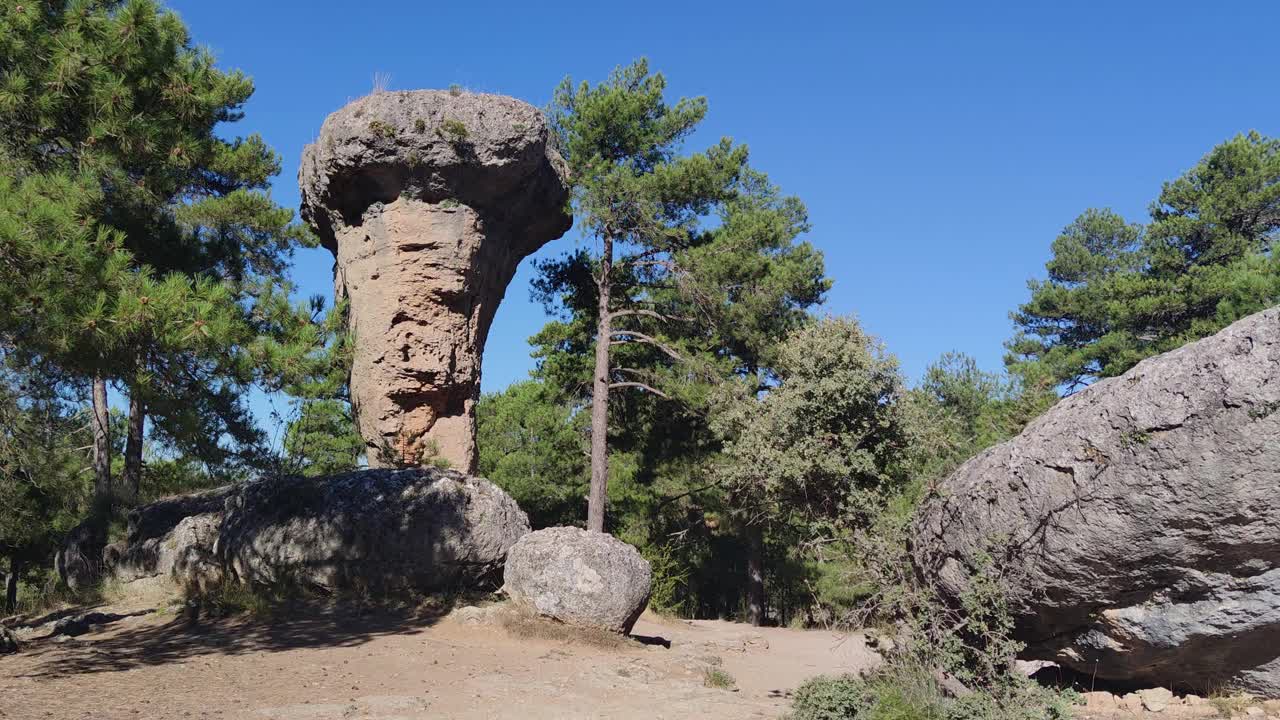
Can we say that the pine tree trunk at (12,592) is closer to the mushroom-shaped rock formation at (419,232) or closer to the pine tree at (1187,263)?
the mushroom-shaped rock formation at (419,232)

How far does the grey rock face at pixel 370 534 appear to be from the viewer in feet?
42.8

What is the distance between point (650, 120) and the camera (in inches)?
828

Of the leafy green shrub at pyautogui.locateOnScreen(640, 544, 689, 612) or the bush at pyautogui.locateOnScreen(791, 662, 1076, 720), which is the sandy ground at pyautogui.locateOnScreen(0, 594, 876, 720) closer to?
the bush at pyautogui.locateOnScreen(791, 662, 1076, 720)

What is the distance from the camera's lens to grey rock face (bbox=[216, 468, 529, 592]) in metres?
13.0

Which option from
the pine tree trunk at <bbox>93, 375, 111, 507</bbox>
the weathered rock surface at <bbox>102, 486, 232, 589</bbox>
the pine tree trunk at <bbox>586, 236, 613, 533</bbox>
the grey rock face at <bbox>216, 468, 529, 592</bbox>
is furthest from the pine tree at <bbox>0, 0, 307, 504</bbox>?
the pine tree trunk at <bbox>586, 236, 613, 533</bbox>

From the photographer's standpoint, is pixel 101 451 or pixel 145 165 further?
pixel 101 451

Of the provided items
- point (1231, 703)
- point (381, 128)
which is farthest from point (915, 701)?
point (381, 128)

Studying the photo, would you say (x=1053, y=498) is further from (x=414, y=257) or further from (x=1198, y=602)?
(x=414, y=257)

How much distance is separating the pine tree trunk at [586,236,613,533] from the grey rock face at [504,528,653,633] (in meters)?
5.58

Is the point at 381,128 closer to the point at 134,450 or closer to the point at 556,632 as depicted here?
the point at 134,450

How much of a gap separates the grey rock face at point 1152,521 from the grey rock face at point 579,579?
5458 millimetres

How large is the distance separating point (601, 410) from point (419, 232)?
5448 mm

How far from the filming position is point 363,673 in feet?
30.9

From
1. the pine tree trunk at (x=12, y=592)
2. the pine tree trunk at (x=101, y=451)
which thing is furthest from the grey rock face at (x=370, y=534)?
the pine tree trunk at (x=12, y=592)
